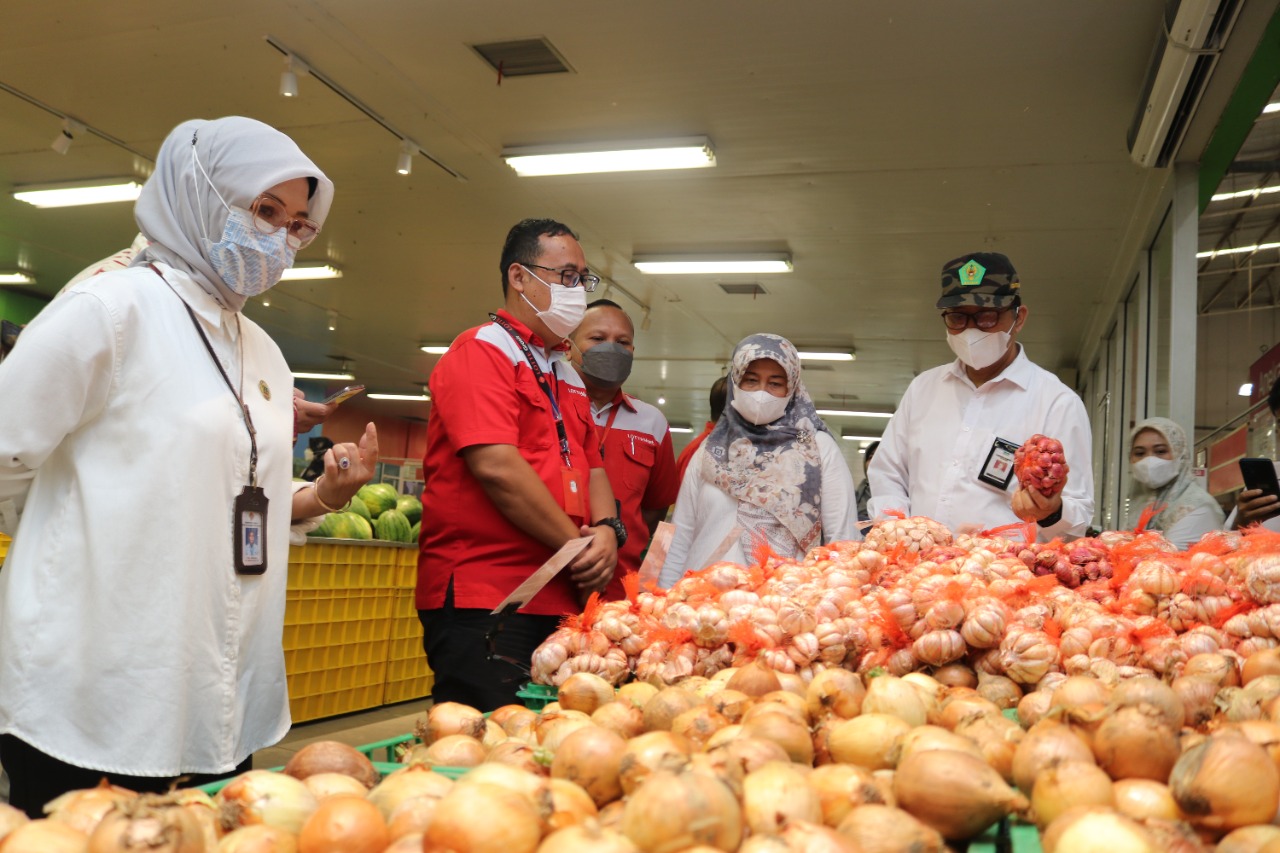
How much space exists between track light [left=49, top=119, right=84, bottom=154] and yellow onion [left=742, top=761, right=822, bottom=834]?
7.54 m

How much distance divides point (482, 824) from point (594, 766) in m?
0.22

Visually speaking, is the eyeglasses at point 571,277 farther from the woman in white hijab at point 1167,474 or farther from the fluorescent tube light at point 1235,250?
the fluorescent tube light at point 1235,250

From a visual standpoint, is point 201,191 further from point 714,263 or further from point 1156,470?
point 714,263

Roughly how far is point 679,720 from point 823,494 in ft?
6.11

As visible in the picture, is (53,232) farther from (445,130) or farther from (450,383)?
(450,383)

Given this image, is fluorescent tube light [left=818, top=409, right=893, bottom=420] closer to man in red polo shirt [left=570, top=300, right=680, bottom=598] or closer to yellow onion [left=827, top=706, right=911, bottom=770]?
man in red polo shirt [left=570, top=300, right=680, bottom=598]

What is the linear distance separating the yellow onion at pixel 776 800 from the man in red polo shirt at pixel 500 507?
152 cm

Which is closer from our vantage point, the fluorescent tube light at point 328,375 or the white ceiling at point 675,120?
the white ceiling at point 675,120

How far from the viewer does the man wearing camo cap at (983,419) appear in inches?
109

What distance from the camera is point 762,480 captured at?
2.93 m

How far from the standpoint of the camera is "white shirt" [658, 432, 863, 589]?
295cm

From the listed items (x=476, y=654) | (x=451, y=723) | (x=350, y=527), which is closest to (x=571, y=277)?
(x=476, y=654)

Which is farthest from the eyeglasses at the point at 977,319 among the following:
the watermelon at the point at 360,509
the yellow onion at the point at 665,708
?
the watermelon at the point at 360,509

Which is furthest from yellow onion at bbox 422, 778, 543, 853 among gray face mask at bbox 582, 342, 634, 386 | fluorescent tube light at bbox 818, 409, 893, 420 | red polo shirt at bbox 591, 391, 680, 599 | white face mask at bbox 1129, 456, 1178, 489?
fluorescent tube light at bbox 818, 409, 893, 420
